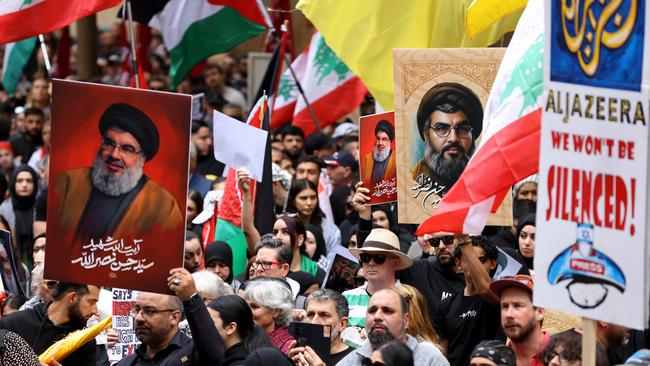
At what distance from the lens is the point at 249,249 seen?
11.7m

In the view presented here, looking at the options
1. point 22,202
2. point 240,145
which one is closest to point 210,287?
point 240,145

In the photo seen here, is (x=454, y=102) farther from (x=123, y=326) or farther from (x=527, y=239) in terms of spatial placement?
(x=123, y=326)

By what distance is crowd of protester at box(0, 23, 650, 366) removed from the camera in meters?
7.78

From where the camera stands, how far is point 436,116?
388 inches

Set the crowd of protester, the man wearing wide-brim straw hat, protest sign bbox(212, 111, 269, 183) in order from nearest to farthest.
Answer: the crowd of protester
the man wearing wide-brim straw hat
protest sign bbox(212, 111, 269, 183)

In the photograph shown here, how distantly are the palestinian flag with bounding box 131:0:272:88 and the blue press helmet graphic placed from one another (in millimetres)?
9719

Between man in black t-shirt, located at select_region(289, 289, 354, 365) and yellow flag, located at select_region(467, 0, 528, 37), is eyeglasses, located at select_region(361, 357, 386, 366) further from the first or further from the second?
yellow flag, located at select_region(467, 0, 528, 37)

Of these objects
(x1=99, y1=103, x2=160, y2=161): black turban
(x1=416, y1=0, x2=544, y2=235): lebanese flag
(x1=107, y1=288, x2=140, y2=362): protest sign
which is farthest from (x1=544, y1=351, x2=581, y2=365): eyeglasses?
(x1=107, y1=288, x2=140, y2=362): protest sign

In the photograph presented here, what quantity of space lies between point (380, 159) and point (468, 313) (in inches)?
82.7

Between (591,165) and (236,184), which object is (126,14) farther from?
(591,165)

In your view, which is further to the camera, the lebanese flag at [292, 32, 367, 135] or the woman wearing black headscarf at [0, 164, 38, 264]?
the lebanese flag at [292, 32, 367, 135]

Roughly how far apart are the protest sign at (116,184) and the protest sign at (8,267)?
286 cm

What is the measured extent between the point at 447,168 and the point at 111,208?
240 centimetres

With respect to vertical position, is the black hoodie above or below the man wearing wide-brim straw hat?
below
